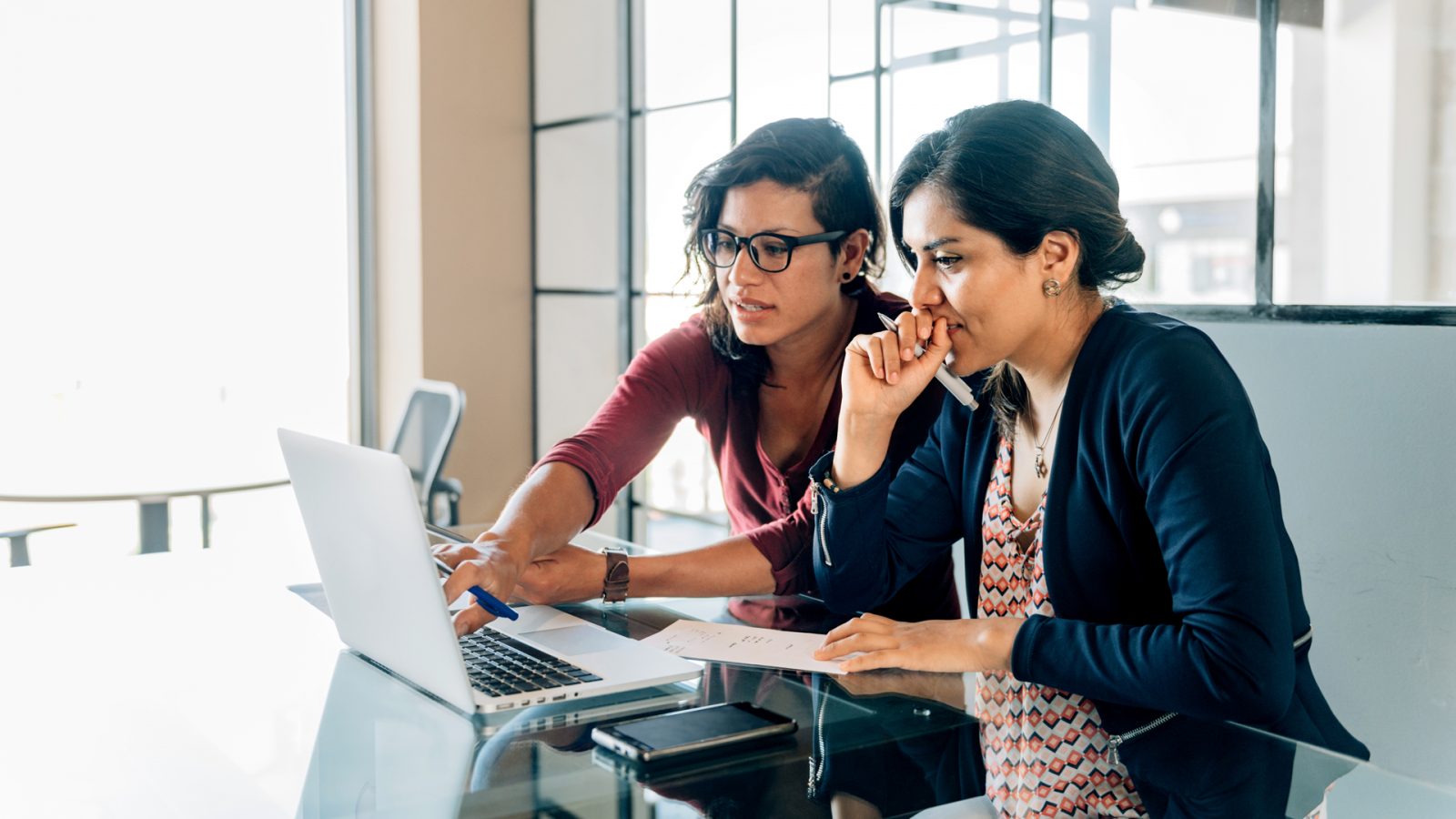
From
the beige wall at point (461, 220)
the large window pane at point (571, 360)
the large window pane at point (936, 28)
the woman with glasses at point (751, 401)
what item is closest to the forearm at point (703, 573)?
the woman with glasses at point (751, 401)

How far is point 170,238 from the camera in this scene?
4.37 metres

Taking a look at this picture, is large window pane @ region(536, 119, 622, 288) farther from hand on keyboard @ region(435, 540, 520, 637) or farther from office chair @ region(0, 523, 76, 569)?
hand on keyboard @ region(435, 540, 520, 637)

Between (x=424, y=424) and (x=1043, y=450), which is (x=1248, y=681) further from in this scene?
(x=424, y=424)

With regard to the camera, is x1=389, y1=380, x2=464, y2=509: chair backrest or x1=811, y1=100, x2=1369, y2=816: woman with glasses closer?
x1=811, y1=100, x2=1369, y2=816: woman with glasses

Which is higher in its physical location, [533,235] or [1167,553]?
[533,235]

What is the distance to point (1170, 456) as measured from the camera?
1216 millimetres

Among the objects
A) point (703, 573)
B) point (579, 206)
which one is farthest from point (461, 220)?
point (703, 573)

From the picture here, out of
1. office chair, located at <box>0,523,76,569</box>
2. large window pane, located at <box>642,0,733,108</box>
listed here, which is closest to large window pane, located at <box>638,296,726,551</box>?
large window pane, located at <box>642,0,733,108</box>

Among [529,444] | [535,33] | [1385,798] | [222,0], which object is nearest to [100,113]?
[222,0]

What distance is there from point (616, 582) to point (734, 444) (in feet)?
1.38

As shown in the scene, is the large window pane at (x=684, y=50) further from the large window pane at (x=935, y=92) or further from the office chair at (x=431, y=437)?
the office chair at (x=431, y=437)

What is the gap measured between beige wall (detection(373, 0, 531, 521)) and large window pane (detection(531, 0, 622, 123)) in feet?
0.32

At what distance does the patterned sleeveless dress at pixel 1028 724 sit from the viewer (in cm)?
103

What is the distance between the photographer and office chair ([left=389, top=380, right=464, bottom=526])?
3691 mm
